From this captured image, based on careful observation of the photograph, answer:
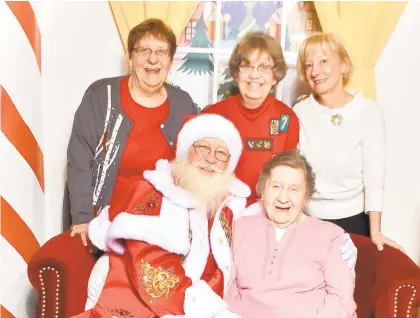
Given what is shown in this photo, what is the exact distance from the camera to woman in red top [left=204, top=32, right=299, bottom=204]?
2.75 meters

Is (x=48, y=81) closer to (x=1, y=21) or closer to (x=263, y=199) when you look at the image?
(x=1, y=21)

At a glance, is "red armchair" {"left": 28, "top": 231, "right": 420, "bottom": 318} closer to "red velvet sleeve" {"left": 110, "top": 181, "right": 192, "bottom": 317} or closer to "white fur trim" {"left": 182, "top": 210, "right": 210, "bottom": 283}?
"red velvet sleeve" {"left": 110, "top": 181, "right": 192, "bottom": 317}

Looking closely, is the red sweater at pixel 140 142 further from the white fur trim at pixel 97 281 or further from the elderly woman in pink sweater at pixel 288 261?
the elderly woman in pink sweater at pixel 288 261

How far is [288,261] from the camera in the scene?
2.37 metres

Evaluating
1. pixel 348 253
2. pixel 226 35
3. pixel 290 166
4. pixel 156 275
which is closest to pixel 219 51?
pixel 226 35

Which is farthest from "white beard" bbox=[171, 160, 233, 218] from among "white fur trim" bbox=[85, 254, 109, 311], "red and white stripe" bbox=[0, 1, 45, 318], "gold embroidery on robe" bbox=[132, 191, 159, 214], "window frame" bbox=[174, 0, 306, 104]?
"window frame" bbox=[174, 0, 306, 104]

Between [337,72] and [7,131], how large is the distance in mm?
1632

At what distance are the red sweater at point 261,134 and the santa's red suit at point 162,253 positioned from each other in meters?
0.33

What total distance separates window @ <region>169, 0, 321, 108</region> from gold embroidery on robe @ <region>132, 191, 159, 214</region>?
1.29 m

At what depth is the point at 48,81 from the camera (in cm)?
347

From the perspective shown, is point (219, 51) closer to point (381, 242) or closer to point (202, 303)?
point (381, 242)

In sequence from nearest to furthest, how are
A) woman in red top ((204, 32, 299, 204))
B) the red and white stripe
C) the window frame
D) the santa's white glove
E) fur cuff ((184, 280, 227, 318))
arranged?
fur cuff ((184, 280, 227, 318)), the santa's white glove, woman in red top ((204, 32, 299, 204)), the red and white stripe, the window frame

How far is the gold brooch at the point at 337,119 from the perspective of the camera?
9.29 feet

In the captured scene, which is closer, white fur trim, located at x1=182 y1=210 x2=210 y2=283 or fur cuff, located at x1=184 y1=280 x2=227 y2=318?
fur cuff, located at x1=184 y1=280 x2=227 y2=318
